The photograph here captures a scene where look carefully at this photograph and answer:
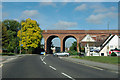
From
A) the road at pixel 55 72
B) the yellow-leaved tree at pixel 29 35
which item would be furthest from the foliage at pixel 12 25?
the road at pixel 55 72

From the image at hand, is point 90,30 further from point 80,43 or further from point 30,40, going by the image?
point 30,40

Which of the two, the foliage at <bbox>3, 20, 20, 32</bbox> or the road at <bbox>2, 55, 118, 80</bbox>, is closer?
the road at <bbox>2, 55, 118, 80</bbox>

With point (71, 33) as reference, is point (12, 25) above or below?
above

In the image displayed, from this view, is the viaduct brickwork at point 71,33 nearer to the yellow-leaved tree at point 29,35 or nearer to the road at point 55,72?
the yellow-leaved tree at point 29,35

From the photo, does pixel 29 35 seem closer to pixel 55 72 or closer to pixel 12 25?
pixel 12 25

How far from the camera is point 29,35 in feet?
193

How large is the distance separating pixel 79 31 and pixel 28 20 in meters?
29.4

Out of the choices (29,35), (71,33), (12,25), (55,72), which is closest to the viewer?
(55,72)

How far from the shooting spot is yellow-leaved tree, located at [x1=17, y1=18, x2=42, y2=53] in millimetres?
58344

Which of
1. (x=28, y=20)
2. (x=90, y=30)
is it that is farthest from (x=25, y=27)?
(x=90, y=30)

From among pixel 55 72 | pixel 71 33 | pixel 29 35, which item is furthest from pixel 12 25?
pixel 55 72

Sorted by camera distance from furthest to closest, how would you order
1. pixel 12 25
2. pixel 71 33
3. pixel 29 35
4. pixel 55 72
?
pixel 71 33
pixel 12 25
pixel 29 35
pixel 55 72

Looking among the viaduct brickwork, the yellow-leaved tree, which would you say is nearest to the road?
the yellow-leaved tree

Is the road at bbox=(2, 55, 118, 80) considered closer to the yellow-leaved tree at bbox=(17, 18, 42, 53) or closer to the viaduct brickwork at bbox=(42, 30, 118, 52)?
the yellow-leaved tree at bbox=(17, 18, 42, 53)
